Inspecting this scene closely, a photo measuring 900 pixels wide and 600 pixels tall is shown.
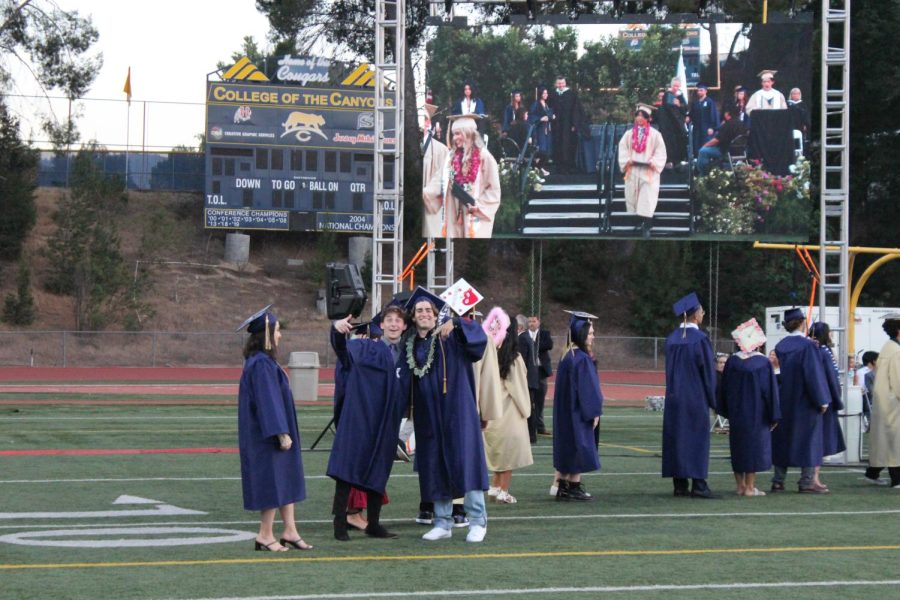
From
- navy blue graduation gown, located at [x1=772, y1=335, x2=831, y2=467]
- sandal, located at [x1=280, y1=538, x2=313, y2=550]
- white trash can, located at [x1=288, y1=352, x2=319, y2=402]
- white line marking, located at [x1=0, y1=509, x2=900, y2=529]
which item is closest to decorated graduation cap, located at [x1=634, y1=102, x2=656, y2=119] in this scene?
white trash can, located at [x1=288, y1=352, x2=319, y2=402]

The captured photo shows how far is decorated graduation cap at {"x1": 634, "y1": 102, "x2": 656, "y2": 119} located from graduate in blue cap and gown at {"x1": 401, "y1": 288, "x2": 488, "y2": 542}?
72.7ft

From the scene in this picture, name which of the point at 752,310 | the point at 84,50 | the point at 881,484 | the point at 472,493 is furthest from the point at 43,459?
the point at 752,310

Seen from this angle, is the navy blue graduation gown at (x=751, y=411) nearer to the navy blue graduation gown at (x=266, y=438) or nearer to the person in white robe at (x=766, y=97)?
the navy blue graduation gown at (x=266, y=438)

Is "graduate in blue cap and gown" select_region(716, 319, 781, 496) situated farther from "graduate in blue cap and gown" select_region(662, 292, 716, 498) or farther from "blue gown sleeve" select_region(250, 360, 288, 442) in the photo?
"blue gown sleeve" select_region(250, 360, 288, 442)

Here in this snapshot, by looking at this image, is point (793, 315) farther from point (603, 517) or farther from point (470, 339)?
point (470, 339)

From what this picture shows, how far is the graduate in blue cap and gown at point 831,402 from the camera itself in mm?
14664

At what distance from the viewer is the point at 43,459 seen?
55.1ft

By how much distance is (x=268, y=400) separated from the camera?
383 inches

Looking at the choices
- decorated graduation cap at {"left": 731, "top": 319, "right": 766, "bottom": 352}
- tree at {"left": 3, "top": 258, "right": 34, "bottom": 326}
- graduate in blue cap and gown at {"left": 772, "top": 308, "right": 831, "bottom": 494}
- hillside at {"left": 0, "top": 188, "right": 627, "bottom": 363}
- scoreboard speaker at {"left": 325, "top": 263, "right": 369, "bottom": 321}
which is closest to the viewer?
decorated graduation cap at {"left": 731, "top": 319, "right": 766, "bottom": 352}

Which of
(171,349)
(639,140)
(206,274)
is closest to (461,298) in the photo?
(639,140)

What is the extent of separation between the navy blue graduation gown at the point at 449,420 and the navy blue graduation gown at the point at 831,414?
214 inches

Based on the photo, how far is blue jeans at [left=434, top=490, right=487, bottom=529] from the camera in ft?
34.2

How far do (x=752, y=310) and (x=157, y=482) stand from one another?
3744 cm

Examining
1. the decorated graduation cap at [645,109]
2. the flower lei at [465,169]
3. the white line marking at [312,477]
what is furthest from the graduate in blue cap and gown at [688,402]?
the decorated graduation cap at [645,109]
